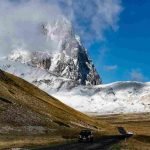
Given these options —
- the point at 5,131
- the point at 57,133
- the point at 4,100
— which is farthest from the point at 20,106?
the point at 5,131

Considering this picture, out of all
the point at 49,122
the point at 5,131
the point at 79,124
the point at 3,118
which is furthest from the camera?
the point at 79,124

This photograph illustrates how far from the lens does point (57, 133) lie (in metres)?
133

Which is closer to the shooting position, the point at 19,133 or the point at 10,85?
the point at 19,133

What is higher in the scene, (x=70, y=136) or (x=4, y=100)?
(x=4, y=100)

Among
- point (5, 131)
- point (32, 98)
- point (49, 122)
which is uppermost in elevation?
point (32, 98)

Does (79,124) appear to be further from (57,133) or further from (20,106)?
(57,133)

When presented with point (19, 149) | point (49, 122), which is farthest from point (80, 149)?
point (49, 122)

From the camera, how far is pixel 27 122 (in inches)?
5472

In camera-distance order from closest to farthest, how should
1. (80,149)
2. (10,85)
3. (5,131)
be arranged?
(80,149) → (5,131) → (10,85)

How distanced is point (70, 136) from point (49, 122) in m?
24.4

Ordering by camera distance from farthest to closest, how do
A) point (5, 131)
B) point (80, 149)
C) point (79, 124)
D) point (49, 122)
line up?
point (79, 124) → point (49, 122) → point (5, 131) → point (80, 149)

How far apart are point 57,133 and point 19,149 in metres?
62.0

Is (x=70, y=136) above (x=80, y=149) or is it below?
above

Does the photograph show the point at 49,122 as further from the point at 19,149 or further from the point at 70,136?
the point at 19,149
